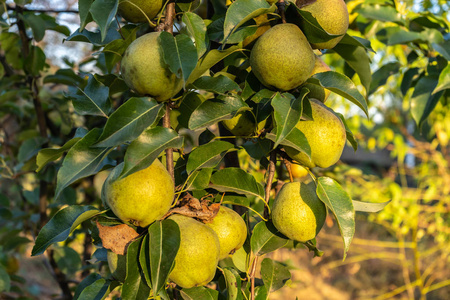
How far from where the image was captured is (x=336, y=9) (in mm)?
867

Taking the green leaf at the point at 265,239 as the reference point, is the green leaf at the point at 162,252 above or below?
above

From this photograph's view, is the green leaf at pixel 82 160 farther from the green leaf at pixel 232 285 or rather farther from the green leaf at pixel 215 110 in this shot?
the green leaf at pixel 232 285

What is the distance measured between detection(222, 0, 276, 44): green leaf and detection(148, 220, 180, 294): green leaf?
378mm

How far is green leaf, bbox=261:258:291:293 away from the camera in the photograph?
960 mm

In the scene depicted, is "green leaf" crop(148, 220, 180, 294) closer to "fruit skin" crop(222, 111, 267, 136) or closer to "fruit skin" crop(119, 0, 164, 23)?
"fruit skin" crop(222, 111, 267, 136)

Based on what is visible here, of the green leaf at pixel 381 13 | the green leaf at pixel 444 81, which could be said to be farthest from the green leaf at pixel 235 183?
the green leaf at pixel 381 13

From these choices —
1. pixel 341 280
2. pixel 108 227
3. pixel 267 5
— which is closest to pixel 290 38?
pixel 267 5

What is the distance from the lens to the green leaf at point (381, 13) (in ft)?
4.82

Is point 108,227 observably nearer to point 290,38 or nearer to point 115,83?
point 115,83

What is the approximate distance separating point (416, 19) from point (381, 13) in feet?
0.57

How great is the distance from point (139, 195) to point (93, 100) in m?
0.30

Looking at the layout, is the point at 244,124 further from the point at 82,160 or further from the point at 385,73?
the point at 385,73

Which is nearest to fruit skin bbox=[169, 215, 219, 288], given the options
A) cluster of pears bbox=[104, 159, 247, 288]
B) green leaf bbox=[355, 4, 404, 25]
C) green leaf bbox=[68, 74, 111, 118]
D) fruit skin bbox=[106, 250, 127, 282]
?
cluster of pears bbox=[104, 159, 247, 288]

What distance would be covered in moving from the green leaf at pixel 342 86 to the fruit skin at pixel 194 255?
1.23 feet
